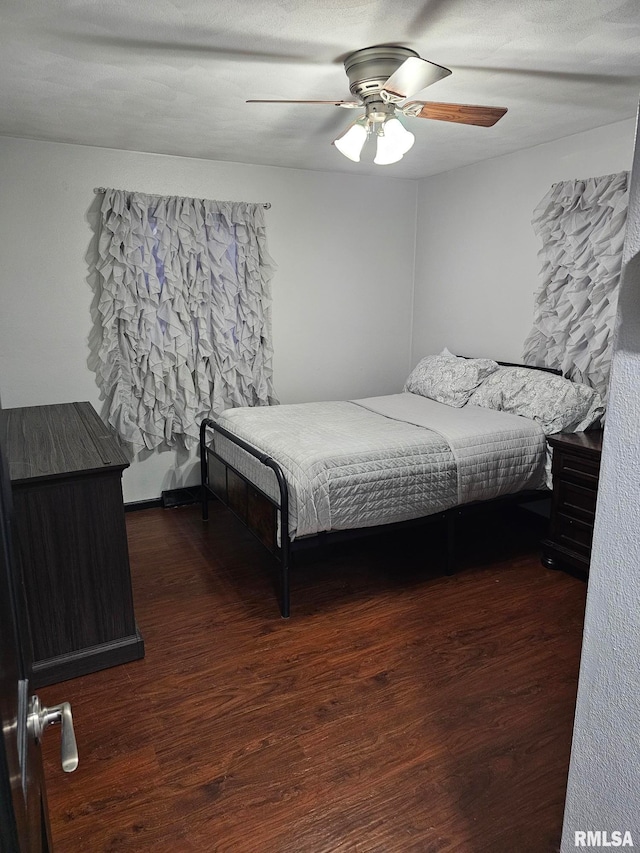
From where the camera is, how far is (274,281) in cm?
430

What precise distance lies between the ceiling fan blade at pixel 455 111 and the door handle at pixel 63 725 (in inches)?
93.0

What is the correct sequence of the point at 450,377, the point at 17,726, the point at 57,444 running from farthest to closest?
the point at 450,377
the point at 57,444
the point at 17,726

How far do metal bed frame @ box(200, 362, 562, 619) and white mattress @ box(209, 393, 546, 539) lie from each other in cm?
5

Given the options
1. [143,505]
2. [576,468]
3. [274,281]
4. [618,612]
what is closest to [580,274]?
[576,468]

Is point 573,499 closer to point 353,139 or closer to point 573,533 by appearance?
point 573,533

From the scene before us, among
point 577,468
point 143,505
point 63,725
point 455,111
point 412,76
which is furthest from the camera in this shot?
point 143,505

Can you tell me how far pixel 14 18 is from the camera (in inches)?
74.8

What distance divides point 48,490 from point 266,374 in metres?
2.32

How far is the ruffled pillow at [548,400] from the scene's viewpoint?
3311 millimetres

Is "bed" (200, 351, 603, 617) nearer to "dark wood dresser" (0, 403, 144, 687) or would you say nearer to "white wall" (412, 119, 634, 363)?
"white wall" (412, 119, 634, 363)

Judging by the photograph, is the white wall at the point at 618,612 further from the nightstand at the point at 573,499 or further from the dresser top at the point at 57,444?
the nightstand at the point at 573,499

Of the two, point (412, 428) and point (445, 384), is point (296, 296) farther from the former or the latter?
point (412, 428)

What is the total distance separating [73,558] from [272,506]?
2.95 feet

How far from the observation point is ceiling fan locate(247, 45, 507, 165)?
2094mm
